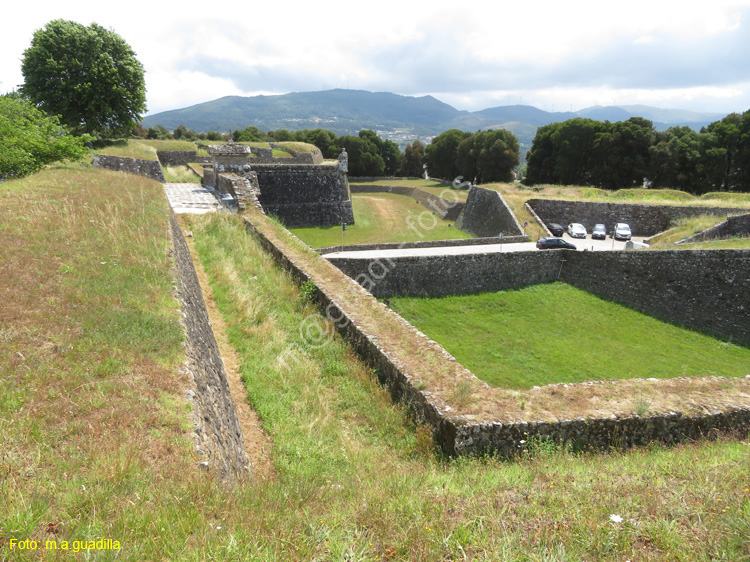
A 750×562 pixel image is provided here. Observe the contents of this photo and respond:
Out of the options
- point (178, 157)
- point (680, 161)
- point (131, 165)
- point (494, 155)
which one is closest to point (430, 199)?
point (494, 155)

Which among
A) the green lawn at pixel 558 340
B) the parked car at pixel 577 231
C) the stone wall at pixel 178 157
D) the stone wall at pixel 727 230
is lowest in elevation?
the green lawn at pixel 558 340

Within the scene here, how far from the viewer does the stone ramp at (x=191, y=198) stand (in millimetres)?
17780

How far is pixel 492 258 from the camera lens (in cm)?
2052

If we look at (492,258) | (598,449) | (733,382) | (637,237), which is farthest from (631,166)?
(598,449)

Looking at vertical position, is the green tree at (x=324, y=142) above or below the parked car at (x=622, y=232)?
above

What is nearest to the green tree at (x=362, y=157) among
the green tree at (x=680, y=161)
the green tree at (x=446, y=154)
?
the green tree at (x=446, y=154)

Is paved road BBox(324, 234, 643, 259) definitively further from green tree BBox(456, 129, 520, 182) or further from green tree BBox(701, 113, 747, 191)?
green tree BBox(456, 129, 520, 182)

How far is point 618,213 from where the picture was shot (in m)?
30.2

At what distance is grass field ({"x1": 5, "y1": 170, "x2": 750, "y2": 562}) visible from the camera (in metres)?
2.75

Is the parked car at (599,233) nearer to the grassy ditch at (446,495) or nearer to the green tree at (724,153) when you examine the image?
the green tree at (724,153)

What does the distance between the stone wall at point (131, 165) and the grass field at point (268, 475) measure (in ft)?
64.9

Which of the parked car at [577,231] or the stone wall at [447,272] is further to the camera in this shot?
the parked car at [577,231]

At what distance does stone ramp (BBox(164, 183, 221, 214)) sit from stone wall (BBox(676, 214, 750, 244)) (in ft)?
82.4

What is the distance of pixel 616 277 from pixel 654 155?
29371mm
